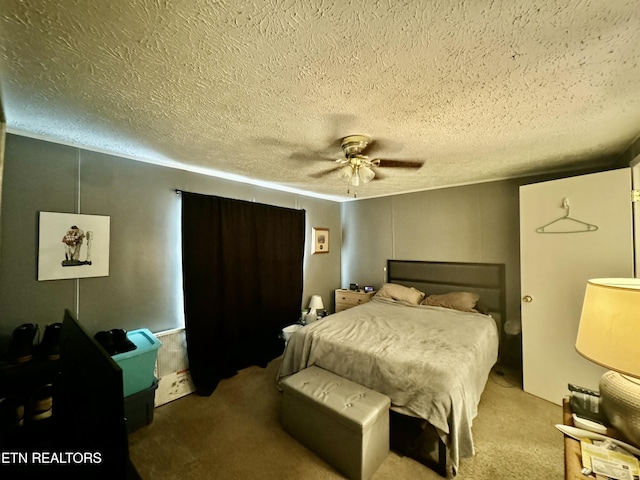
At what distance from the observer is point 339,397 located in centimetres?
180

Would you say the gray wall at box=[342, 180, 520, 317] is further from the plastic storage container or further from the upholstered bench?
the plastic storage container

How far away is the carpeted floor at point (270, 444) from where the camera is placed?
169 cm

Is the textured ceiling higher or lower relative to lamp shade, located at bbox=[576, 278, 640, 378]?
higher

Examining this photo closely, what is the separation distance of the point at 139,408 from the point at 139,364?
1.27 feet

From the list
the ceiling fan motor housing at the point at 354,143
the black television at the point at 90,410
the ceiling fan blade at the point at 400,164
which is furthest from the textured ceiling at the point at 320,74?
the black television at the point at 90,410

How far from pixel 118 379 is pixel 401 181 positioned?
3413 millimetres

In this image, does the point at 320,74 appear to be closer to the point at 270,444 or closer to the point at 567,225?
the point at 270,444

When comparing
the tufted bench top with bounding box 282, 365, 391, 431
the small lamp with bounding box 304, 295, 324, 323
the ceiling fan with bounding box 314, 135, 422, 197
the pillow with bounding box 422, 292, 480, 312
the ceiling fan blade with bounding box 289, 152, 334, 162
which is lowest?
the tufted bench top with bounding box 282, 365, 391, 431

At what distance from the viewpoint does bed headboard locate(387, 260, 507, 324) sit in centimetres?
325

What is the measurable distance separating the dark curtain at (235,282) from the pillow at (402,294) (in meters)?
1.38

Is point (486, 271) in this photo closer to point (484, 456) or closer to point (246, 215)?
point (484, 456)

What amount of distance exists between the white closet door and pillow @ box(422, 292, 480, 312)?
23.6 inches

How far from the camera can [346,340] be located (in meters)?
2.31

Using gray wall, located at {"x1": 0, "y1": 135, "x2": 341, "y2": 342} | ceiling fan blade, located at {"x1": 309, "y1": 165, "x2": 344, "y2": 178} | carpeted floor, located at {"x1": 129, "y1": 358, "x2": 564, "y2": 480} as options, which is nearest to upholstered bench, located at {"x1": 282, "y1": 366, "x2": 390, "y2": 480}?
carpeted floor, located at {"x1": 129, "y1": 358, "x2": 564, "y2": 480}
